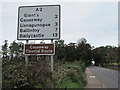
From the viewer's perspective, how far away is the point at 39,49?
8.42 meters

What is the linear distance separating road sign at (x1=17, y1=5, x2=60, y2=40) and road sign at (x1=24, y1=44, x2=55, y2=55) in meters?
0.25

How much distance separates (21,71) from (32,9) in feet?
6.78

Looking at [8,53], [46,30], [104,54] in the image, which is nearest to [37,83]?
[46,30]

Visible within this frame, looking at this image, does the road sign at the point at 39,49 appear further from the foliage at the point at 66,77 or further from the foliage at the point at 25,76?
the foliage at the point at 25,76

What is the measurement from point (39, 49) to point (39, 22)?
31.5 inches

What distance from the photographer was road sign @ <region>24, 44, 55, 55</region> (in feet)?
27.3

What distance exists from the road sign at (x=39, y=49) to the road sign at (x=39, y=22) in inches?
9.8

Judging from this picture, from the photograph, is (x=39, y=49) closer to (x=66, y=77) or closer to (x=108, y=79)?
(x=66, y=77)

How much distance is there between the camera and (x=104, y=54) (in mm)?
136000

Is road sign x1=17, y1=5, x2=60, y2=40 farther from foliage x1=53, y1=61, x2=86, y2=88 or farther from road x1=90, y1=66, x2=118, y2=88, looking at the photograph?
road x1=90, y1=66, x2=118, y2=88

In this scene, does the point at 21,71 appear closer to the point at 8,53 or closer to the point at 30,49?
the point at 30,49

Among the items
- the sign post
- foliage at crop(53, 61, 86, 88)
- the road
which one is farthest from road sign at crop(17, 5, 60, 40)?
the road

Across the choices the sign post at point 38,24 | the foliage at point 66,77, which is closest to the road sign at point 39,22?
the sign post at point 38,24

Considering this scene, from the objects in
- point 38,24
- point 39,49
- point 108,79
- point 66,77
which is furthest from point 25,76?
point 108,79
